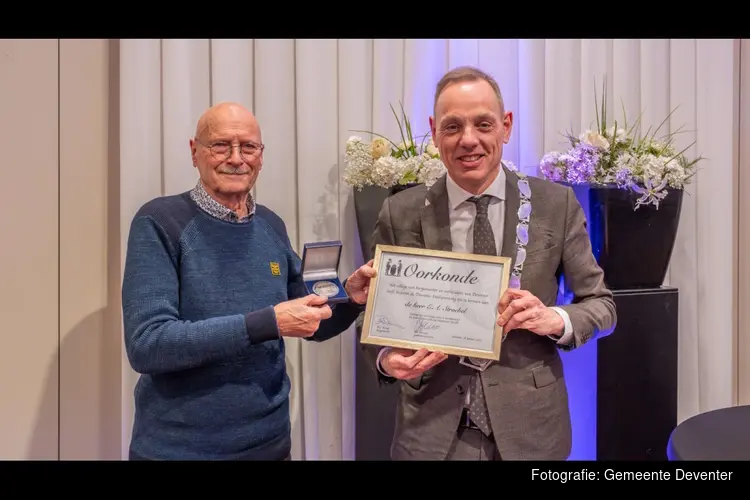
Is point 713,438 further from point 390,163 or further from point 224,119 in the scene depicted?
point 224,119

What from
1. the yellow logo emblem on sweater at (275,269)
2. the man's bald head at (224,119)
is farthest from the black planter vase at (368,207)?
the man's bald head at (224,119)

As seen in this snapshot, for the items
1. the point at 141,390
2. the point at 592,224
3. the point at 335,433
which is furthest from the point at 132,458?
the point at 592,224

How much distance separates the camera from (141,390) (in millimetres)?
1592

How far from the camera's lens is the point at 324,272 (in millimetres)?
1539

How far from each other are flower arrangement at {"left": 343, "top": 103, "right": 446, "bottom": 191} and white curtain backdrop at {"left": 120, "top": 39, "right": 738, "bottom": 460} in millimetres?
190

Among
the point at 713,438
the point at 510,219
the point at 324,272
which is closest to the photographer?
the point at 713,438

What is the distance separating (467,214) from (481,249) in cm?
10

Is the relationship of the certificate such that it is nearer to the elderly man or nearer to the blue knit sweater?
the elderly man

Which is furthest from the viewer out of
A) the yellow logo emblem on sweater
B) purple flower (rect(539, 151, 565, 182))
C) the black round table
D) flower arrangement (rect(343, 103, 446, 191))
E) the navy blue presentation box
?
purple flower (rect(539, 151, 565, 182))

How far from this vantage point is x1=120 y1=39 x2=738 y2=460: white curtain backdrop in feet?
7.00
